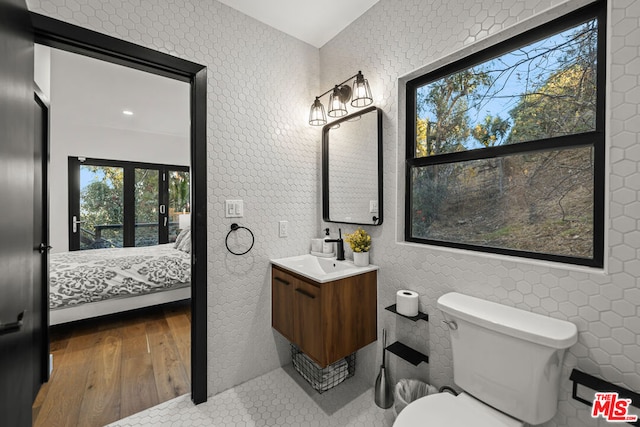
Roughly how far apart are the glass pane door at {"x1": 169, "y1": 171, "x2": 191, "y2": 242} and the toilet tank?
207 inches

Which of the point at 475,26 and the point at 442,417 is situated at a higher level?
the point at 475,26

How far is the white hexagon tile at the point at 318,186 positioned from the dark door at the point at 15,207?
0.55 m

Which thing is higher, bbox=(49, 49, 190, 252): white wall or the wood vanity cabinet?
bbox=(49, 49, 190, 252): white wall

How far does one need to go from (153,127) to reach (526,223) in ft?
17.2

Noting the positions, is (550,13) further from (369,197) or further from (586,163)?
(369,197)

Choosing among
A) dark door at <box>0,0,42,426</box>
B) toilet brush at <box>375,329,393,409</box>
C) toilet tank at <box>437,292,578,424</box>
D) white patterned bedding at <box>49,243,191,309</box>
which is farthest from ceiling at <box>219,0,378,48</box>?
white patterned bedding at <box>49,243,191,309</box>

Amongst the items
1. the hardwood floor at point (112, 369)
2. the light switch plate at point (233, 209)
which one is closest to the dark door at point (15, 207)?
the hardwood floor at point (112, 369)

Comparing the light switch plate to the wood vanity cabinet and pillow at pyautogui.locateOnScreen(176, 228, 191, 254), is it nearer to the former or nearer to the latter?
the wood vanity cabinet

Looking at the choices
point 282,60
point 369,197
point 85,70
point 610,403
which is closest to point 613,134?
point 610,403

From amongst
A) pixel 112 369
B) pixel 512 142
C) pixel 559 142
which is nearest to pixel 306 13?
pixel 512 142

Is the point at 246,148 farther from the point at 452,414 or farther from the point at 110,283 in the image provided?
Result: the point at 110,283

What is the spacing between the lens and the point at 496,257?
4.40 feet

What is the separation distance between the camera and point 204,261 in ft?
5.93

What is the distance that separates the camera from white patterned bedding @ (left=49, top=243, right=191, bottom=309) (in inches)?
107
